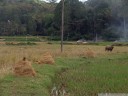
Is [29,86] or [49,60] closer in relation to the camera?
[29,86]

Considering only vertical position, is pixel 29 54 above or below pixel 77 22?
below

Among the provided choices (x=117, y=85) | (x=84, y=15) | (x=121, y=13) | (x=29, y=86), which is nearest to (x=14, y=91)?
(x=29, y=86)

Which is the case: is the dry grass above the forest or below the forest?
below

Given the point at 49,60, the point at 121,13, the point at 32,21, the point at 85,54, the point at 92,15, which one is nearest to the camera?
the point at 49,60

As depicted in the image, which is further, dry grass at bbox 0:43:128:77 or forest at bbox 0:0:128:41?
forest at bbox 0:0:128:41

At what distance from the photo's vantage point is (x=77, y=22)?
244ft

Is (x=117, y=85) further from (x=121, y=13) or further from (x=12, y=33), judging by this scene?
(x=12, y=33)

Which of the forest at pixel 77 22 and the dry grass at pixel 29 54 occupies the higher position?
the forest at pixel 77 22

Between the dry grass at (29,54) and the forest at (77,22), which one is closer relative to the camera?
the dry grass at (29,54)

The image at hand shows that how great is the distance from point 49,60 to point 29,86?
8769 mm

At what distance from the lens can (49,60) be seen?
2003 centimetres

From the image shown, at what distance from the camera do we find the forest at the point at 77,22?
7050 centimetres

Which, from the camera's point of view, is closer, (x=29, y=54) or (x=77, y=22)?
(x=29, y=54)

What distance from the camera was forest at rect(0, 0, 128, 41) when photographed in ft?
231
